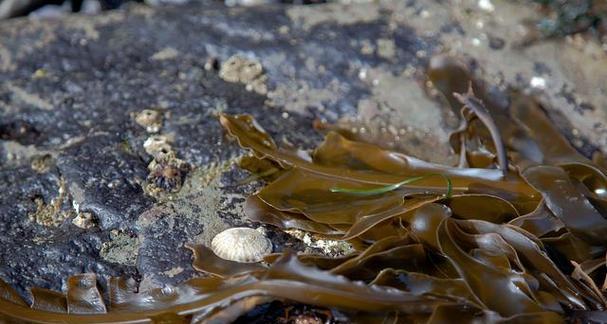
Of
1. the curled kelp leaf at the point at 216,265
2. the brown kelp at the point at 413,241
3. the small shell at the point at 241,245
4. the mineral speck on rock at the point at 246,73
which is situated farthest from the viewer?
the mineral speck on rock at the point at 246,73


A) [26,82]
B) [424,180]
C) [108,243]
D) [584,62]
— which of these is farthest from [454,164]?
[26,82]

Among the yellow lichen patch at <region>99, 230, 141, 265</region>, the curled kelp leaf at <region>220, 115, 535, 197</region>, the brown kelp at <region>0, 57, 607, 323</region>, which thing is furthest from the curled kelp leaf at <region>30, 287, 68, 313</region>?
the curled kelp leaf at <region>220, 115, 535, 197</region>

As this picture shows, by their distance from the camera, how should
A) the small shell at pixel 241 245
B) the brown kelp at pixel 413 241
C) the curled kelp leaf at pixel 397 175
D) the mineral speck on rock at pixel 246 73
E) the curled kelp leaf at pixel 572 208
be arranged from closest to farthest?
1. the brown kelp at pixel 413 241
2. the small shell at pixel 241 245
3. the curled kelp leaf at pixel 572 208
4. the curled kelp leaf at pixel 397 175
5. the mineral speck on rock at pixel 246 73

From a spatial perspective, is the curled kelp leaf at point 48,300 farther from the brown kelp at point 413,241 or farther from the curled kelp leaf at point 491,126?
the curled kelp leaf at point 491,126

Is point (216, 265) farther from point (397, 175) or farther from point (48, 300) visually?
point (397, 175)

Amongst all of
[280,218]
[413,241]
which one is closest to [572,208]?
[413,241]

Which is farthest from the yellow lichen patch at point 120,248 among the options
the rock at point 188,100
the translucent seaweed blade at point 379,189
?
the translucent seaweed blade at point 379,189
